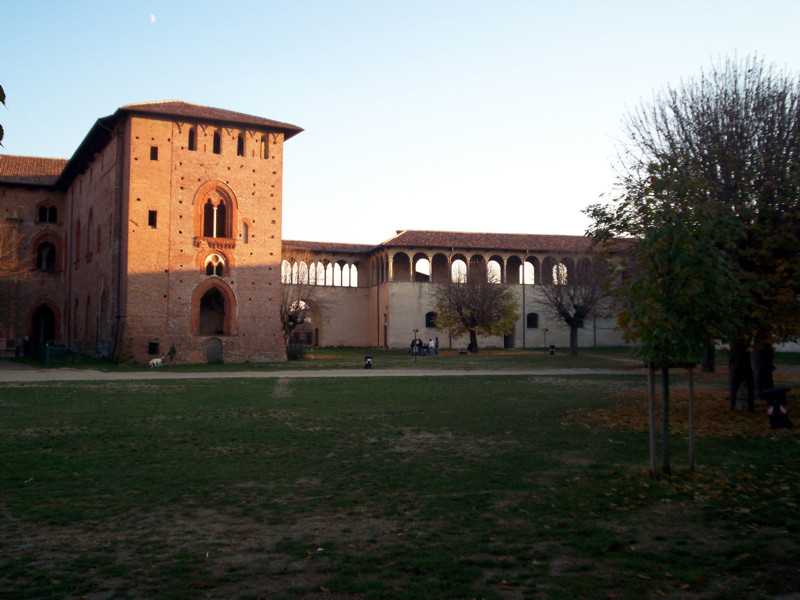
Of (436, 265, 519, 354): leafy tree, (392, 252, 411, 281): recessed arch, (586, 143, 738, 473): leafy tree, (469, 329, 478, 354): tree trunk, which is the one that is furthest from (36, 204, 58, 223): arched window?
(586, 143, 738, 473): leafy tree

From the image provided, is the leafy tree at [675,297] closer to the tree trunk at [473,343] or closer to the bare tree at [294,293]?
the bare tree at [294,293]

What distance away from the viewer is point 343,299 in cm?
6188

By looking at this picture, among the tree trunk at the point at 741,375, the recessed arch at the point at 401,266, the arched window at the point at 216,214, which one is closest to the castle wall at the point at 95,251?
the arched window at the point at 216,214

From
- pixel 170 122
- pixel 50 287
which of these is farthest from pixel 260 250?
pixel 50 287

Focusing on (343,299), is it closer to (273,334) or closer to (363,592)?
(273,334)

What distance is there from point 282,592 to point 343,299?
57.4 meters

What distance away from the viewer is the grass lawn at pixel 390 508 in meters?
4.86

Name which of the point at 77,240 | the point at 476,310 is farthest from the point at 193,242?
the point at 476,310

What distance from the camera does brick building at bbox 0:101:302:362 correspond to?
33.5m

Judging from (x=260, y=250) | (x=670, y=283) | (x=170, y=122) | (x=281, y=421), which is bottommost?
(x=281, y=421)

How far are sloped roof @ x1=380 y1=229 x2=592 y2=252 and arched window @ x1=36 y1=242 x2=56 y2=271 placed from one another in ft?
81.5

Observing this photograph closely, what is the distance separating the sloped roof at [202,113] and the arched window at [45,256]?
18.7m

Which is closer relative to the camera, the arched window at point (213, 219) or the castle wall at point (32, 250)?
the arched window at point (213, 219)

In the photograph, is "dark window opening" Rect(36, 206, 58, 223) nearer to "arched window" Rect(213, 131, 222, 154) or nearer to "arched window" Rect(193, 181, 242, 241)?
"arched window" Rect(193, 181, 242, 241)
